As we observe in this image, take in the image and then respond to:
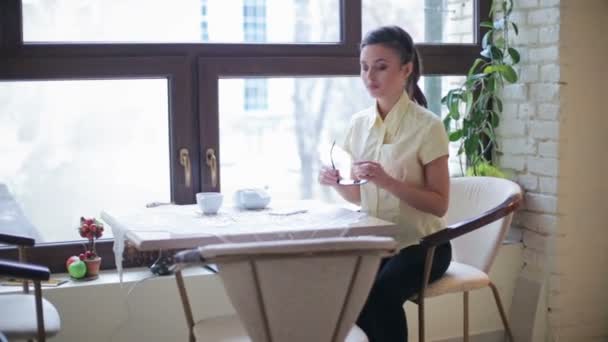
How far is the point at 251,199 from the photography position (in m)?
2.96

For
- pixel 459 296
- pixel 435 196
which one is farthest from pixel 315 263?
pixel 459 296

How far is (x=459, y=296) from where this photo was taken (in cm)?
373

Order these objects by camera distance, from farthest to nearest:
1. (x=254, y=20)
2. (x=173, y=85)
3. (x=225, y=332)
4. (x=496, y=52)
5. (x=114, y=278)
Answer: (x=496, y=52)
(x=254, y=20)
(x=173, y=85)
(x=114, y=278)
(x=225, y=332)

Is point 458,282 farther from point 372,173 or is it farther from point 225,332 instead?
Result: point 225,332

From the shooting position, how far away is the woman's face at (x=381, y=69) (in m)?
2.89

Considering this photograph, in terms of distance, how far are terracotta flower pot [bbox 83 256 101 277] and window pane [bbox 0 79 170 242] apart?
151 millimetres

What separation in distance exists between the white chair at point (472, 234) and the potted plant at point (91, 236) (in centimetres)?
111

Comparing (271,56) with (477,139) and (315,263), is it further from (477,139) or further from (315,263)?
(315,263)

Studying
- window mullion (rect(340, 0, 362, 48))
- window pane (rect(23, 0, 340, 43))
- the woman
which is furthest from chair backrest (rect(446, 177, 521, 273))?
window pane (rect(23, 0, 340, 43))

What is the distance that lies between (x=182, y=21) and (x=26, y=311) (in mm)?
1249

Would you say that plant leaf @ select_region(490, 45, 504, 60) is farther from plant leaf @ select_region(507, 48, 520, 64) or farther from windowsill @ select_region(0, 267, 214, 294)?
windowsill @ select_region(0, 267, 214, 294)

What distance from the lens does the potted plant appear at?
3.18 metres

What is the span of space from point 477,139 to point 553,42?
49cm

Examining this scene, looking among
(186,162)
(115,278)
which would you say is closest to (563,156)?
(186,162)
